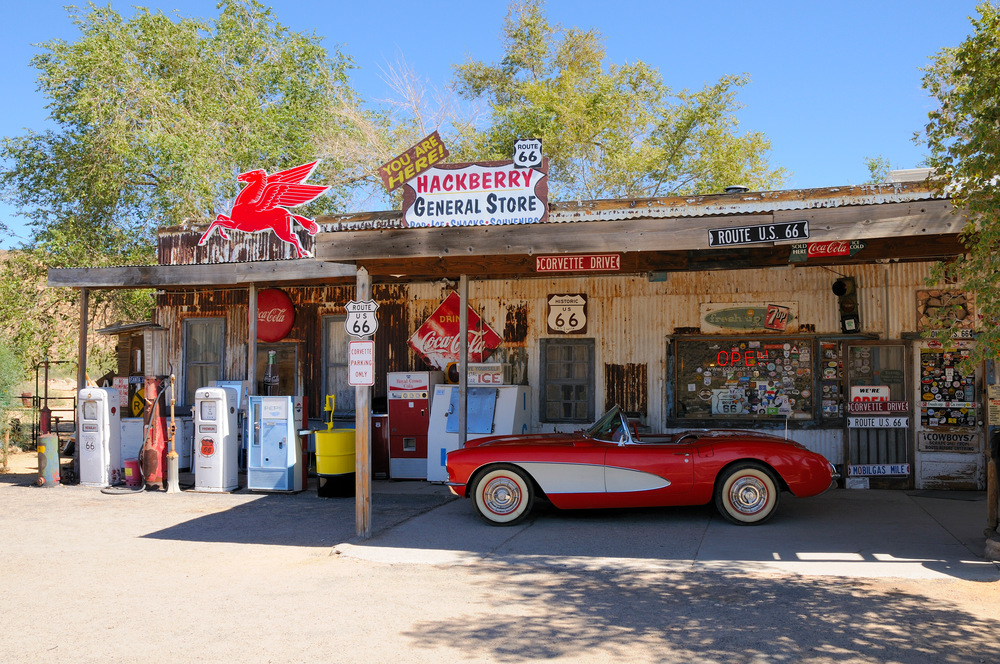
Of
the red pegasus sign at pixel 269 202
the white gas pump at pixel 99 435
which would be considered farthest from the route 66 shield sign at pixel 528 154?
the white gas pump at pixel 99 435

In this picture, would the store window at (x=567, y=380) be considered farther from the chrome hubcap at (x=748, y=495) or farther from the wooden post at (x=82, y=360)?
the wooden post at (x=82, y=360)

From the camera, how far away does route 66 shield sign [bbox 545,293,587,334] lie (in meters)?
12.8

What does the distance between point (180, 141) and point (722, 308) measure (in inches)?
590

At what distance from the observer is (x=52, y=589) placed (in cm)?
694

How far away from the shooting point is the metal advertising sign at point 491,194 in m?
9.21

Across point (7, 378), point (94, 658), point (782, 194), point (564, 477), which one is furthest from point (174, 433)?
point (782, 194)

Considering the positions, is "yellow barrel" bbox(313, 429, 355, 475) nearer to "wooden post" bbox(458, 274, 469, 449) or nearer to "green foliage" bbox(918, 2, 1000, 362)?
"wooden post" bbox(458, 274, 469, 449)

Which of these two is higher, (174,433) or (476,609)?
(174,433)

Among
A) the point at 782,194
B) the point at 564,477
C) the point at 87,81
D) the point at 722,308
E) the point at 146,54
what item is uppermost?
the point at 146,54

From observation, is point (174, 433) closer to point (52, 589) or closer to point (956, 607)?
point (52, 589)

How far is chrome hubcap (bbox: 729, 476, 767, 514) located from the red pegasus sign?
24.4 feet

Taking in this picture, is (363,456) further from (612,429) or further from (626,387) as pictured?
(626,387)

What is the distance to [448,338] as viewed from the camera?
1334cm

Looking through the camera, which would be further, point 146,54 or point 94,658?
point 146,54
